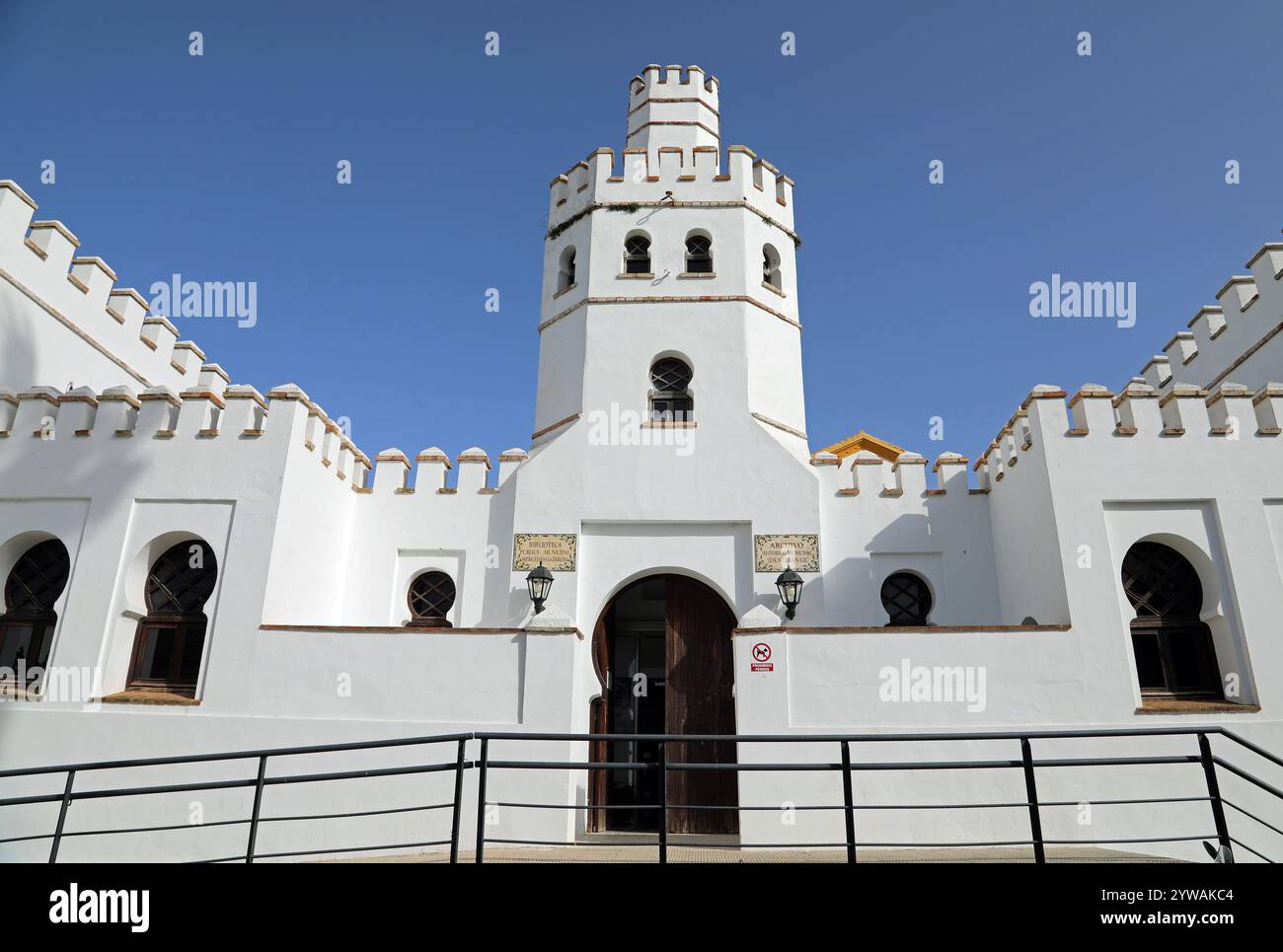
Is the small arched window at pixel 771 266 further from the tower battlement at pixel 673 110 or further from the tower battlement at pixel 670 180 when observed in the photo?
the tower battlement at pixel 673 110

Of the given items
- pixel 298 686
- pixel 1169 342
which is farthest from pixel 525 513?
pixel 1169 342

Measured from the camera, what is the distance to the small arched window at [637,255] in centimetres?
1479

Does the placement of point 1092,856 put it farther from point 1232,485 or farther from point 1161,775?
point 1232,485

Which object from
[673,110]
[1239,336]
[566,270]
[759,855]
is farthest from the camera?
[673,110]

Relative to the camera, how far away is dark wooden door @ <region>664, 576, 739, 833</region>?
433 inches

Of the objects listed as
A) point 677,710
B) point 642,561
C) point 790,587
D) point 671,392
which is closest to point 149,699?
point 642,561

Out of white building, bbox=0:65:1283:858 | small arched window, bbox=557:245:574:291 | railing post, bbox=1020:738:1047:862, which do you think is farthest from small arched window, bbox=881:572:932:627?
small arched window, bbox=557:245:574:291

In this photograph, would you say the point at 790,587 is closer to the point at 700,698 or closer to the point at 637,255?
the point at 700,698

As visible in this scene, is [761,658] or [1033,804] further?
[761,658]

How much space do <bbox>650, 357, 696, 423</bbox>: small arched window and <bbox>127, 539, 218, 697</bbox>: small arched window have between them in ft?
23.5

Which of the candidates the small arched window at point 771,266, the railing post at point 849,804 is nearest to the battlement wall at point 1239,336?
the small arched window at point 771,266

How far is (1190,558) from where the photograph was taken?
10.8m

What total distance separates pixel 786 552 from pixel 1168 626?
16.7 ft

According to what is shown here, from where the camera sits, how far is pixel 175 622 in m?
11.3
